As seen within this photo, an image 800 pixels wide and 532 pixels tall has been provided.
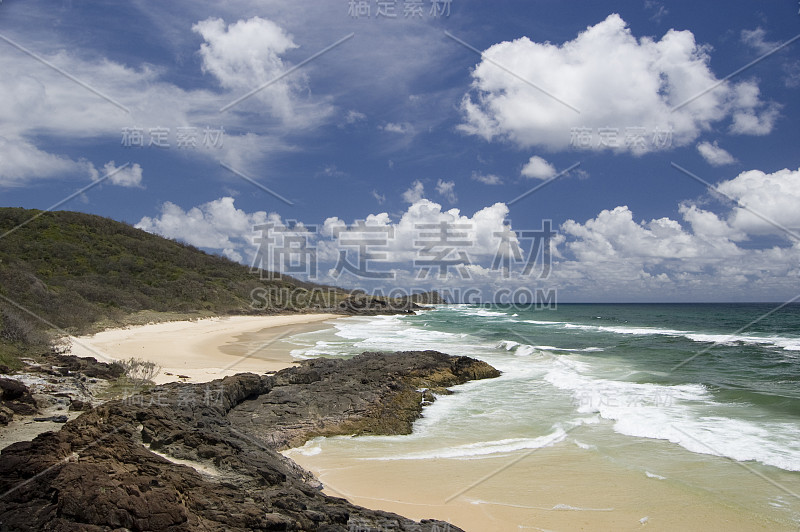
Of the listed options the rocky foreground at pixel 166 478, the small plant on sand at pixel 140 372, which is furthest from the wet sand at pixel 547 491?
the small plant on sand at pixel 140 372

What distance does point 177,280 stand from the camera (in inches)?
1684

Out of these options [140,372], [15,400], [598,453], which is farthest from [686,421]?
[140,372]

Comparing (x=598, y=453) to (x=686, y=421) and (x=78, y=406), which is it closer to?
(x=686, y=421)

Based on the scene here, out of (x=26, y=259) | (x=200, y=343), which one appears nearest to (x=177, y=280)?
(x=26, y=259)

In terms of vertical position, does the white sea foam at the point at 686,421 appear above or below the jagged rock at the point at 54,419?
below

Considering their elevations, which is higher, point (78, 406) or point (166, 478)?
point (166, 478)

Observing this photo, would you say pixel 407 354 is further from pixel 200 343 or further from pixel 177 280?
pixel 177 280

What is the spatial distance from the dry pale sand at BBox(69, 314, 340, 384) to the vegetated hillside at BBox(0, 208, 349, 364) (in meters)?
1.59

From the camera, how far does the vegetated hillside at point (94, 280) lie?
19297 millimetres

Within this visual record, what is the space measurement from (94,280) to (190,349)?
1954 centimetres

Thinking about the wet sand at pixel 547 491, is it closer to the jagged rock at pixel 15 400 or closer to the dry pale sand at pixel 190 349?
the jagged rock at pixel 15 400

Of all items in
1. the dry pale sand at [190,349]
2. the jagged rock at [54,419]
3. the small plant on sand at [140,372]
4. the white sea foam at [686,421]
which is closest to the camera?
the jagged rock at [54,419]

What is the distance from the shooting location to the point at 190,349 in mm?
19281

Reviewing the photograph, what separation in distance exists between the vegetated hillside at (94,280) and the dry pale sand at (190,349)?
1588 millimetres
